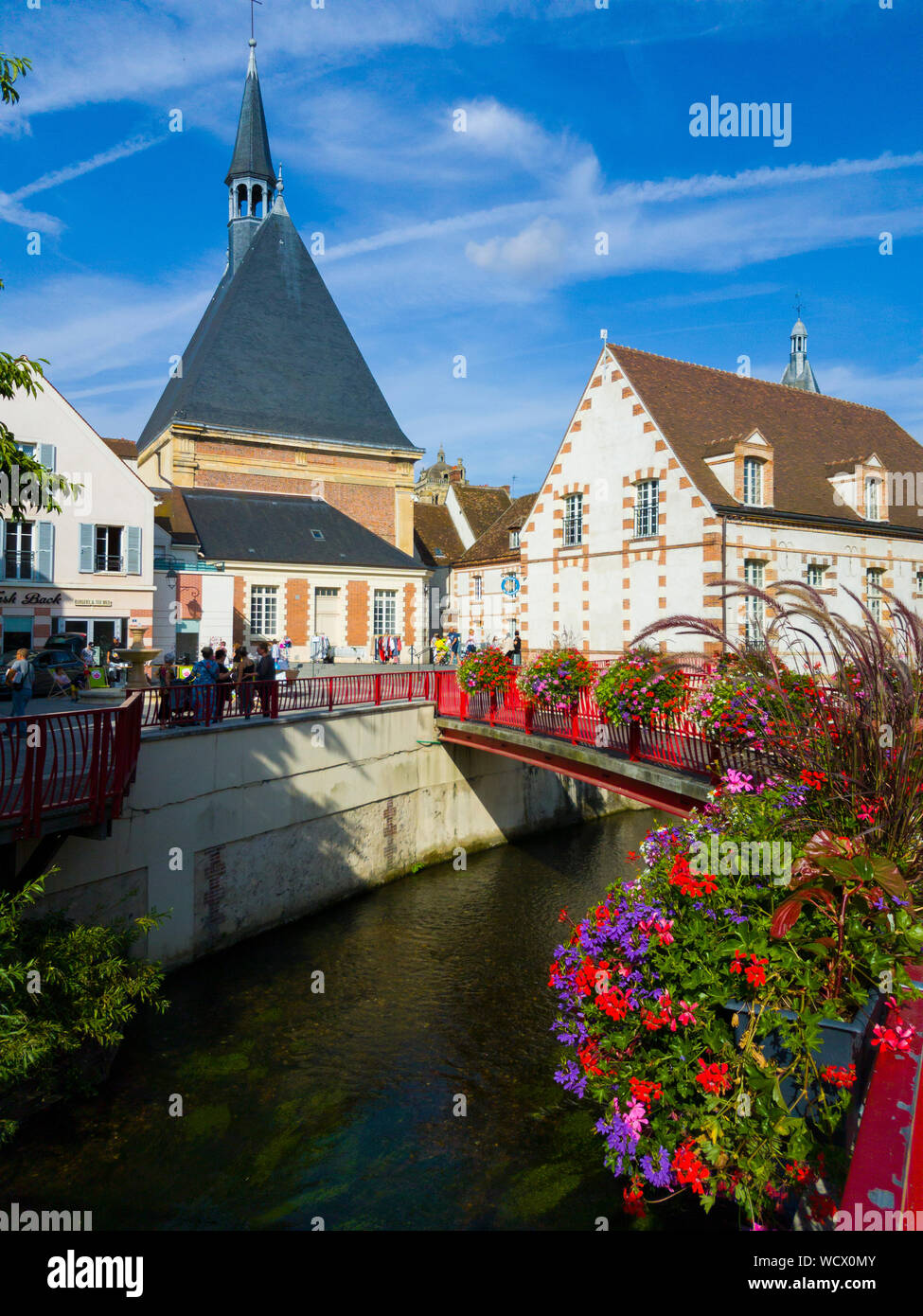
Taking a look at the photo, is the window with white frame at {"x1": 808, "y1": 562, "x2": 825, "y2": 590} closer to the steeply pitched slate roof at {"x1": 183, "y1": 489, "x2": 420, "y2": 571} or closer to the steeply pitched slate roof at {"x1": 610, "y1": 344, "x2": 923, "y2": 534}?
the steeply pitched slate roof at {"x1": 610, "y1": 344, "x2": 923, "y2": 534}

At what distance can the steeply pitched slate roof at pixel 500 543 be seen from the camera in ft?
121

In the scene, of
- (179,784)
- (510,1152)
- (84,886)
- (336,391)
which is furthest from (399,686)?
(336,391)

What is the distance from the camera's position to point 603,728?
38.9ft

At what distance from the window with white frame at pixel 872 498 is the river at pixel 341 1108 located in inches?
674

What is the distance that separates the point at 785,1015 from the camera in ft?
12.2

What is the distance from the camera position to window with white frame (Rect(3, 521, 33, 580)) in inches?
854

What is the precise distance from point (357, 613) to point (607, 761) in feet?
70.1

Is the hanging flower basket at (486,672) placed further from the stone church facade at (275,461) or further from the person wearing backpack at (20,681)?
the stone church facade at (275,461)

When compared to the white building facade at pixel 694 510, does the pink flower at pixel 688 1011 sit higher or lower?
lower

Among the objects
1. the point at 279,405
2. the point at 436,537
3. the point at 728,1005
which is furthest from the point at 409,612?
the point at 728,1005

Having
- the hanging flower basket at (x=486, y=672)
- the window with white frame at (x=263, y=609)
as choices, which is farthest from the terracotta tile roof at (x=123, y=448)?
the hanging flower basket at (x=486, y=672)

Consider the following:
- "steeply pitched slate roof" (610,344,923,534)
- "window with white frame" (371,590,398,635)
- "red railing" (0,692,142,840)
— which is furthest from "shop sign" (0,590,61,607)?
"steeply pitched slate roof" (610,344,923,534)

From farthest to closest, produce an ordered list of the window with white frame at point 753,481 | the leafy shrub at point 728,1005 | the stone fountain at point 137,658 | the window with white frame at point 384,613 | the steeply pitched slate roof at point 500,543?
the steeply pitched slate roof at point 500,543
the window with white frame at point 384,613
the window with white frame at point 753,481
the stone fountain at point 137,658
the leafy shrub at point 728,1005
